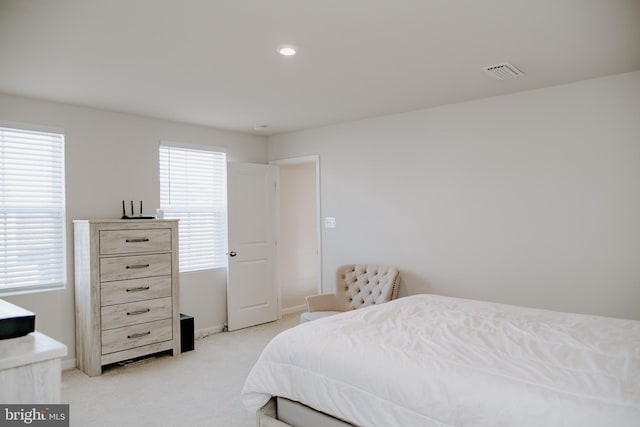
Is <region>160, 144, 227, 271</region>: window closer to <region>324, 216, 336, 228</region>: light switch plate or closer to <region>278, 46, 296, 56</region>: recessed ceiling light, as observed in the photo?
<region>324, 216, 336, 228</region>: light switch plate

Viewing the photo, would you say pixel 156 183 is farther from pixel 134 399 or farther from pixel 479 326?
pixel 479 326

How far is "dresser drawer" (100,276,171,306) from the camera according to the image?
12.9 feet

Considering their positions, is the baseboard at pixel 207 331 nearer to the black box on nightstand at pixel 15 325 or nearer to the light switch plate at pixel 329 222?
the light switch plate at pixel 329 222

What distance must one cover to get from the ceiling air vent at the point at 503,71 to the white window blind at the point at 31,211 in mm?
3837

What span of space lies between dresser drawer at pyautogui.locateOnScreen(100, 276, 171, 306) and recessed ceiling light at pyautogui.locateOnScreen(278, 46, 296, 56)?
2.60 metres

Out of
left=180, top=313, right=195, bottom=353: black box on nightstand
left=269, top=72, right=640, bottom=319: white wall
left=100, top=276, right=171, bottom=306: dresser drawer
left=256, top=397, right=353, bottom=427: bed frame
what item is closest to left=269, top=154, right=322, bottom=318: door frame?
left=269, top=72, right=640, bottom=319: white wall

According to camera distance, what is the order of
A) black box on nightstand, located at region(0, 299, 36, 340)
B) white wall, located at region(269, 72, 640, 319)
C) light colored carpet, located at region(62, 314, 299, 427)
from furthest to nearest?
white wall, located at region(269, 72, 640, 319)
light colored carpet, located at region(62, 314, 299, 427)
black box on nightstand, located at region(0, 299, 36, 340)

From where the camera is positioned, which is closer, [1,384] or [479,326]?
[1,384]

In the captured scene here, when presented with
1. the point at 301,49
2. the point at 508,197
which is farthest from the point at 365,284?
the point at 301,49

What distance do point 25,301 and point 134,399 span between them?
1.45 m

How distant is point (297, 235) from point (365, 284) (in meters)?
1.96

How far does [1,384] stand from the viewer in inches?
48.7

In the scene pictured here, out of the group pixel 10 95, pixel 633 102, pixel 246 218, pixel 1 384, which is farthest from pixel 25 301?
pixel 633 102

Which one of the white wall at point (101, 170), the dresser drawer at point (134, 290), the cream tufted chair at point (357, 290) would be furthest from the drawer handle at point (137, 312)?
the cream tufted chair at point (357, 290)
